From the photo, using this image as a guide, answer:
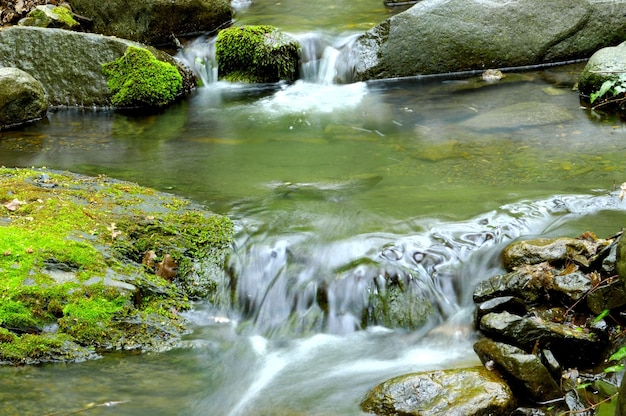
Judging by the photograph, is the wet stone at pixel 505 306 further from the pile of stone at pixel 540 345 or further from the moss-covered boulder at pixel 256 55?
the moss-covered boulder at pixel 256 55

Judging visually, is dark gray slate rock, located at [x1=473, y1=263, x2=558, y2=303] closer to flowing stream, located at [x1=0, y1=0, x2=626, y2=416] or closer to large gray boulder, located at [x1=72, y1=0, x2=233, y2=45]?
flowing stream, located at [x1=0, y1=0, x2=626, y2=416]

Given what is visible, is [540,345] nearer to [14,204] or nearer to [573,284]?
[573,284]

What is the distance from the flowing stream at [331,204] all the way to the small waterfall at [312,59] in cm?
11

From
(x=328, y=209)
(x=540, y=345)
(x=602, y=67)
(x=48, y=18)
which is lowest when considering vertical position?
(x=540, y=345)

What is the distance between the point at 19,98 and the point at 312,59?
496 centimetres

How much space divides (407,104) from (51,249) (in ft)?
20.6

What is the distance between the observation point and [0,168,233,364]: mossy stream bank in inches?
166

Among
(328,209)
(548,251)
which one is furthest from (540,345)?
(328,209)

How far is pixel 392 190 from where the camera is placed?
651 cm

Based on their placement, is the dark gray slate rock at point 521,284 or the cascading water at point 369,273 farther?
the cascading water at point 369,273

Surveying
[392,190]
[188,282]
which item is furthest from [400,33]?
[188,282]

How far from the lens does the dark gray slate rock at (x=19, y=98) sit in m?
9.62

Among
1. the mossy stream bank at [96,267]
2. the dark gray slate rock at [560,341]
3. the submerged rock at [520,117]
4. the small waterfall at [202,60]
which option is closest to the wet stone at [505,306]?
the dark gray slate rock at [560,341]

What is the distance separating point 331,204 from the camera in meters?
6.15
